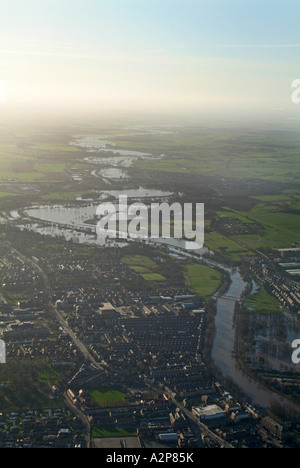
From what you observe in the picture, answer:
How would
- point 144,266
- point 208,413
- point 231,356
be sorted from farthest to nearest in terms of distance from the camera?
point 144,266
point 231,356
point 208,413

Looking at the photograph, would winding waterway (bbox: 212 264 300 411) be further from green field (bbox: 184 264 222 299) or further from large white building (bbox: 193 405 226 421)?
large white building (bbox: 193 405 226 421)

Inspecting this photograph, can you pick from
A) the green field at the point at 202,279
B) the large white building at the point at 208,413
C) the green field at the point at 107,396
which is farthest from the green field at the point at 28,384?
the green field at the point at 202,279

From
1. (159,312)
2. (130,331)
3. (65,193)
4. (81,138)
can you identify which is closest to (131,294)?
(159,312)

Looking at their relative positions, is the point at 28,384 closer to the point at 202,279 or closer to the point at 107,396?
the point at 107,396

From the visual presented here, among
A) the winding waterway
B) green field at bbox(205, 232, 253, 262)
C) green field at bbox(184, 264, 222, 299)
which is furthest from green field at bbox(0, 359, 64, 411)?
green field at bbox(205, 232, 253, 262)

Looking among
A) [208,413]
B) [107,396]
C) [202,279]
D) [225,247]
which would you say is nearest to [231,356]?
[208,413]

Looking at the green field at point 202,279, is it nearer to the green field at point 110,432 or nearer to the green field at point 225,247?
the green field at point 225,247
